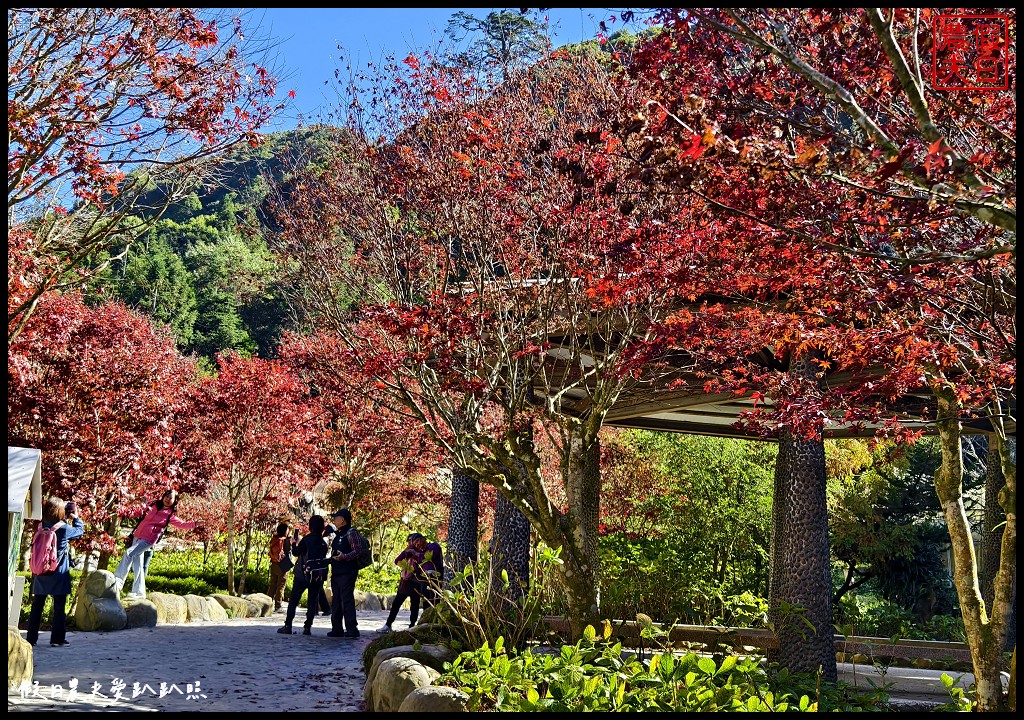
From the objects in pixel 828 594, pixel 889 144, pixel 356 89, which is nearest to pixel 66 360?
pixel 356 89

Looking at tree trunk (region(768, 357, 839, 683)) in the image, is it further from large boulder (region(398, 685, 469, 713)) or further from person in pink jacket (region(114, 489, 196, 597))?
person in pink jacket (region(114, 489, 196, 597))

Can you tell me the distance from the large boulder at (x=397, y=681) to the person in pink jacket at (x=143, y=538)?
5718 mm

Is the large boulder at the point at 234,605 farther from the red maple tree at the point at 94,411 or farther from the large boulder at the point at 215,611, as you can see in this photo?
the red maple tree at the point at 94,411

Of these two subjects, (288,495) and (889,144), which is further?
(288,495)

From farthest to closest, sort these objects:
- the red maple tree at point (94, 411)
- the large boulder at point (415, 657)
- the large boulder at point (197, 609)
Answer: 1. the large boulder at point (197, 609)
2. the red maple tree at point (94, 411)
3. the large boulder at point (415, 657)

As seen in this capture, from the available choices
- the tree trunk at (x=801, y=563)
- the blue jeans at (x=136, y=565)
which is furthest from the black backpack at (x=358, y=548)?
the tree trunk at (x=801, y=563)

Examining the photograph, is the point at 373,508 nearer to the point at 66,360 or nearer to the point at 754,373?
the point at 66,360

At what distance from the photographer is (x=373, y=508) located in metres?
17.3

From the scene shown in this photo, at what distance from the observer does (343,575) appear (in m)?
9.63

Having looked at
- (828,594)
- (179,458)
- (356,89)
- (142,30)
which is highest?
(356,89)

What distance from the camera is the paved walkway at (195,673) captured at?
5.85 m

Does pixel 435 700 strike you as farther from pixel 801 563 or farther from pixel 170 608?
pixel 170 608

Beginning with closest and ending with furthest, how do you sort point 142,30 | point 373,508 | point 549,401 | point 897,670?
1. point 142,30
2. point 549,401
3. point 897,670
4. point 373,508

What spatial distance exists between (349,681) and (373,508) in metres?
10.3
